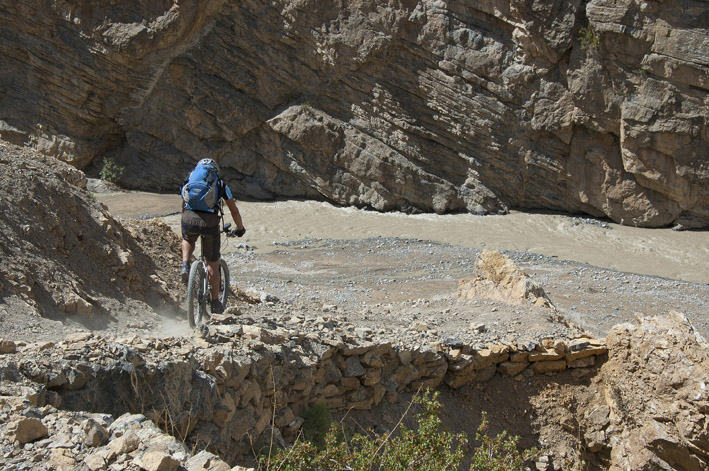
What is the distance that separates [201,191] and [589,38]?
12747mm

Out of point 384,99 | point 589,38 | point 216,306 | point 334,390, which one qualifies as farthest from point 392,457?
point 384,99

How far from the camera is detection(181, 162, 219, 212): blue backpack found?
477cm

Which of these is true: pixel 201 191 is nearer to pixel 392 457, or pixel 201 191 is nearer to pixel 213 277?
pixel 213 277

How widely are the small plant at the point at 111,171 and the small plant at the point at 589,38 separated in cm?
1337

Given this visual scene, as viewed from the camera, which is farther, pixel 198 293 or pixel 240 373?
pixel 198 293

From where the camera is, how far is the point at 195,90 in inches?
711

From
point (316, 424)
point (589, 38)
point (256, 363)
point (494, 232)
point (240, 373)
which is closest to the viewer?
point (240, 373)

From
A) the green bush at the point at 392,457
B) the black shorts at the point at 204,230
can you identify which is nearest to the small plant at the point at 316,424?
the green bush at the point at 392,457

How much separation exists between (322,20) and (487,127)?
5.24m

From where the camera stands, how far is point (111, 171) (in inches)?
744

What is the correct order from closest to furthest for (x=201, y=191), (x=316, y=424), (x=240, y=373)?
(x=240, y=373) < (x=316, y=424) < (x=201, y=191)

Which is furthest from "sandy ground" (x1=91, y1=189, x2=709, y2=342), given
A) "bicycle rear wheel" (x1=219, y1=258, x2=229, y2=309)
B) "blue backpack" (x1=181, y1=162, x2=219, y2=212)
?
"blue backpack" (x1=181, y1=162, x2=219, y2=212)

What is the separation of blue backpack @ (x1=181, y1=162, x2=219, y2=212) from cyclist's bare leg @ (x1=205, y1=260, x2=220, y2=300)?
0.44 m

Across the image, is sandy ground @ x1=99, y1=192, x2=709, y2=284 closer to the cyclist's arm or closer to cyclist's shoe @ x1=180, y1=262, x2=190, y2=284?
the cyclist's arm
